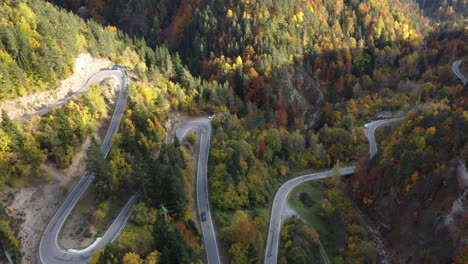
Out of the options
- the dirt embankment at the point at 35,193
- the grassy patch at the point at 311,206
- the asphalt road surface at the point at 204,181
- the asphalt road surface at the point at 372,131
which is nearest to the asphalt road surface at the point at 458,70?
the asphalt road surface at the point at 372,131

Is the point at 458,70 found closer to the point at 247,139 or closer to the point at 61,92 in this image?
the point at 247,139

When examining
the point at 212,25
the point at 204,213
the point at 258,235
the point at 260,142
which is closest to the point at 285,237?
the point at 258,235

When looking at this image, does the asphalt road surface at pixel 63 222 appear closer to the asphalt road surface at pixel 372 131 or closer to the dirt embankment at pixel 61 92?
the dirt embankment at pixel 61 92

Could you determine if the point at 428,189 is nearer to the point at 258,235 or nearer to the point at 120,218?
the point at 258,235

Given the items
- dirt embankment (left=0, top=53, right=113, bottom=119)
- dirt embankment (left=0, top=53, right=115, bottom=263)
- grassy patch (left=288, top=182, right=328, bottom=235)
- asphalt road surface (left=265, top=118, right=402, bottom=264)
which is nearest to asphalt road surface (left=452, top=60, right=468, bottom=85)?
asphalt road surface (left=265, top=118, right=402, bottom=264)

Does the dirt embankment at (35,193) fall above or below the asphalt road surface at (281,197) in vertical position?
above

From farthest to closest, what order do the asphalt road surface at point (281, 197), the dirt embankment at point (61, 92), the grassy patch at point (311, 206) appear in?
the grassy patch at point (311, 206)
the dirt embankment at point (61, 92)
the asphalt road surface at point (281, 197)

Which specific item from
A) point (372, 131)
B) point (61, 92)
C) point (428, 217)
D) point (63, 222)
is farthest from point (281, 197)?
point (61, 92)
